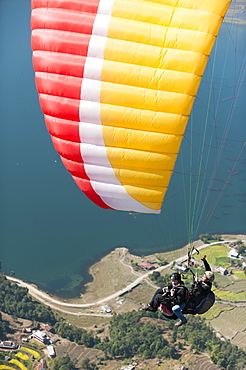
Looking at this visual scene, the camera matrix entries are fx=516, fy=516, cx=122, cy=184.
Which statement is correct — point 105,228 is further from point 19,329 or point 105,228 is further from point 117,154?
point 117,154

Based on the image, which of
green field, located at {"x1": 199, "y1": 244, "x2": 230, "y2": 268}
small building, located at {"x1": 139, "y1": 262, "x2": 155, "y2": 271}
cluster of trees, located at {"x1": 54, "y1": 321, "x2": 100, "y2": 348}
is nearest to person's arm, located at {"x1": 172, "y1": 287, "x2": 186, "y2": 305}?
cluster of trees, located at {"x1": 54, "y1": 321, "x2": 100, "y2": 348}

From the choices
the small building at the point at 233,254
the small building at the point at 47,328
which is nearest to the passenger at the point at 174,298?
the small building at the point at 47,328

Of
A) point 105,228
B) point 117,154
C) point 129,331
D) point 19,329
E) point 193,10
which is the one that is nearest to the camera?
point 193,10

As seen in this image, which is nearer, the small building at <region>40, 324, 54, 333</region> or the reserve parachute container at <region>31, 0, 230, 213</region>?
the reserve parachute container at <region>31, 0, 230, 213</region>

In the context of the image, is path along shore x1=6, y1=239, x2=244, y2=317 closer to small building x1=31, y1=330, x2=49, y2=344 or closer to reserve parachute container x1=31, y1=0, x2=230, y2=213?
small building x1=31, y1=330, x2=49, y2=344

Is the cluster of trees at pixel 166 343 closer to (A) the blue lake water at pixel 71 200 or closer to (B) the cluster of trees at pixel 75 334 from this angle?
(B) the cluster of trees at pixel 75 334

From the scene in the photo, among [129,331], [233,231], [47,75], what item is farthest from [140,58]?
[233,231]
